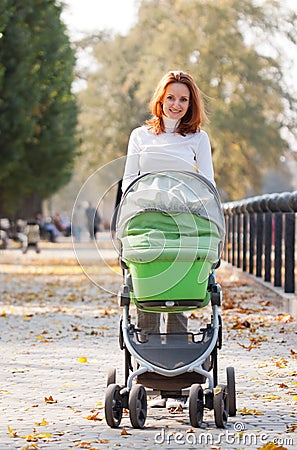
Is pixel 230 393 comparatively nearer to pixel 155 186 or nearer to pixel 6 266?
pixel 155 186

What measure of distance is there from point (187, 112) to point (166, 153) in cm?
33

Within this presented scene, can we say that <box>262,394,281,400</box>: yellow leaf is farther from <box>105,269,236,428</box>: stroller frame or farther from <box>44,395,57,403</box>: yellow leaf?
<box>44,395,57,403</box>: yellow leaf

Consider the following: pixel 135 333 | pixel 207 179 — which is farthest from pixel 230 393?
pixel 207 179

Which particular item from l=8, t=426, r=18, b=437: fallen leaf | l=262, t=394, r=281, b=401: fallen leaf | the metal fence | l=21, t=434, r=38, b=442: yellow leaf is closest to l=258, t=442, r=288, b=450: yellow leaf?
l=21, t=434, r=38, b=442: yellow leaf

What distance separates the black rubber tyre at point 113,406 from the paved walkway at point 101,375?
0.05 m

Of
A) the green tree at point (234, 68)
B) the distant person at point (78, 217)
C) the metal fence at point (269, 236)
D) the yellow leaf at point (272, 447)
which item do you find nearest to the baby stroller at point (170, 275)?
the distant person at point (78, 217)

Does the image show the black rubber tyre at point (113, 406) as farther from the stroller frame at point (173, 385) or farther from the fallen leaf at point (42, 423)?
the fallen leaf at point (42, 423)

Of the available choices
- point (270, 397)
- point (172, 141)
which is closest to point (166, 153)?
point (172, 141)

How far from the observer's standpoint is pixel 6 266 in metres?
29.4

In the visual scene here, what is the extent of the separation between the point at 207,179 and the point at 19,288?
13.5 metres

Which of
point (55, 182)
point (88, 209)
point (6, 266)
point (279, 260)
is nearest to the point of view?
point (88, 209)

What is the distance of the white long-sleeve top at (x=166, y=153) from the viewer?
690 cm

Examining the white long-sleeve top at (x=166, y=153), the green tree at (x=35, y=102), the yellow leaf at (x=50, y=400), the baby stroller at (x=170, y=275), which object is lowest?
the yellow leaf at (x=50, y=400)

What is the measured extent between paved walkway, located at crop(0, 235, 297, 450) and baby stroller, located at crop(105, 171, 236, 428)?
155 mm
